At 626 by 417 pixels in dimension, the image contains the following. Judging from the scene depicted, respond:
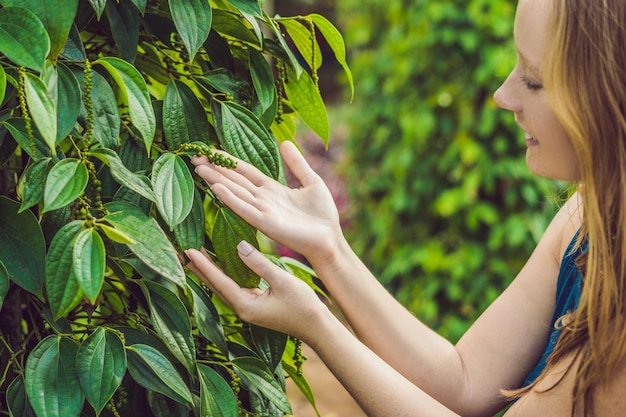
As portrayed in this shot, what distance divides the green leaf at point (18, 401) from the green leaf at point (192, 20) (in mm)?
436

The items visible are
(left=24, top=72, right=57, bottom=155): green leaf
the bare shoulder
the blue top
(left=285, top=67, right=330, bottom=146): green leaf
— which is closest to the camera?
(left=24, top=72, right=57, bottom=155): green leaf

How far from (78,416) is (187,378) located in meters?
0.18

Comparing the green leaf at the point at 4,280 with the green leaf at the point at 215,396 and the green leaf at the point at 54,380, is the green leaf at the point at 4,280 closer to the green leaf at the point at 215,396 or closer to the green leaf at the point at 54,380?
the green leaf at the point at 54,380

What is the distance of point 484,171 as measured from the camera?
10.6 feet

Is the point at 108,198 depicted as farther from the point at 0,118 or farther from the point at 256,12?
the point at 256,12

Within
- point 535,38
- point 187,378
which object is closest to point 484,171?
point 535,38

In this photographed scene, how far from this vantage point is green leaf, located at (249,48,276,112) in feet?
3.56

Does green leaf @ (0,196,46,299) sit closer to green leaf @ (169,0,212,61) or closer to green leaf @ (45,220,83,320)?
green leaf @ (45,220,83,320)

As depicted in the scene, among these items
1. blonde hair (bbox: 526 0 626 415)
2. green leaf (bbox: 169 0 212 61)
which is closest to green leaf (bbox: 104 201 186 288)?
green leaf (bbox: 169 0 212 61)

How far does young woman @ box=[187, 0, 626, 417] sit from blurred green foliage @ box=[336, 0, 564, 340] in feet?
6.22

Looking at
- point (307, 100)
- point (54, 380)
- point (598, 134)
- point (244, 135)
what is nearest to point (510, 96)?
point (598, 134)

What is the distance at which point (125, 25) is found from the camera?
986 millimetres

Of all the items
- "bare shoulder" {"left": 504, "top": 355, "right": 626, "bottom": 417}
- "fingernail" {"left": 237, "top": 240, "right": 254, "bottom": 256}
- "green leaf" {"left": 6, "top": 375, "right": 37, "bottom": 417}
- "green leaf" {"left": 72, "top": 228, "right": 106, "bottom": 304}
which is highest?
"green leaf" {"left": 72, "top": 228, "right": 106, "bottom": 304}

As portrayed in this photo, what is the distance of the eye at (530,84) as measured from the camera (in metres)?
1.14
